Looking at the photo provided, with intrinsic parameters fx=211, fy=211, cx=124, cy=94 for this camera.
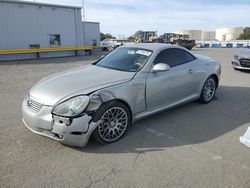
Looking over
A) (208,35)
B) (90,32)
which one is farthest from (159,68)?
(208,35)

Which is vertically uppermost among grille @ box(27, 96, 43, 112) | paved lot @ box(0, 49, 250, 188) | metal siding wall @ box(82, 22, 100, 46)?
metal siding wall @ box(82, 22, 100, 46)

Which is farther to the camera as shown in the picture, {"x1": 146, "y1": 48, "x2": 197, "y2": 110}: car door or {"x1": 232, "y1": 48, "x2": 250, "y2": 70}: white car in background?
{"x1": 232, "y1": 48, "x2": 250, "y2": 70}: white car in background

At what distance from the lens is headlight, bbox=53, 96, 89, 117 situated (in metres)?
2.97

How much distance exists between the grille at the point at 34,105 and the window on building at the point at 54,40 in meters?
16.5

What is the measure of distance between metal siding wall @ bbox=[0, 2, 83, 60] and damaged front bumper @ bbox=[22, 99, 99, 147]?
15.4 metres

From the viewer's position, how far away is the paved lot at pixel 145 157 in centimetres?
260

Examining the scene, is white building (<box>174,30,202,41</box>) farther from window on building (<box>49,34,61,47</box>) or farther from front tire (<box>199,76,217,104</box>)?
front tire (<box>199,76,217,104</box>)

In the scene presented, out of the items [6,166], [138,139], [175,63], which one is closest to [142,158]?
[138,139]

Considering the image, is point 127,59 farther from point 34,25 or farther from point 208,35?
point 208,35

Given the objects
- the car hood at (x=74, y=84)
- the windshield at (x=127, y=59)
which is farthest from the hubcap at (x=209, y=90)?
the car hood at (x=74, y=84)

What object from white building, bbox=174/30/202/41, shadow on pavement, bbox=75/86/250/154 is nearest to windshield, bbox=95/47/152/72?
shadow on pavement, bbox=75/86/250/154

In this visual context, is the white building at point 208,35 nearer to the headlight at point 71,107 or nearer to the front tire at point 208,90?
the front tire at point 208,90

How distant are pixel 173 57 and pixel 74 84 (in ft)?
7.33

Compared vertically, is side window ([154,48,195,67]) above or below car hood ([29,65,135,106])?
above
